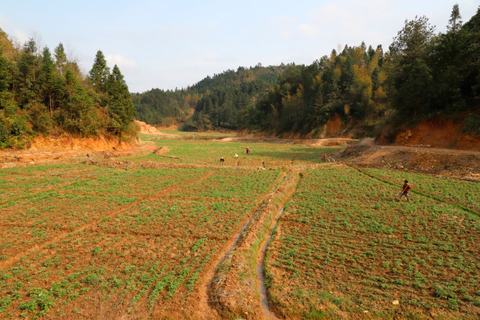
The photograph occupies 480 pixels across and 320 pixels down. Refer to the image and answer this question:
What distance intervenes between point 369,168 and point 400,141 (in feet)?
39.9

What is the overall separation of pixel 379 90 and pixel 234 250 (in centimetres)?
6307

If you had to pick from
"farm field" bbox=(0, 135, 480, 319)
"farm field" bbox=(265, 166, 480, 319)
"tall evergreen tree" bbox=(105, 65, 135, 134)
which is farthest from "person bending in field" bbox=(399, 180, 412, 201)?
"tall evergreen tree" bbox=(105, 65, 135, 134)

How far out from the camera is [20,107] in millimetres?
31906

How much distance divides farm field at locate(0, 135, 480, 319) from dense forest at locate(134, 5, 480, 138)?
15510 mm

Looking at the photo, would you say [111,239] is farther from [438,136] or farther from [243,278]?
[438,136]

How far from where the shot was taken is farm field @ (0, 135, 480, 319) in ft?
22.5

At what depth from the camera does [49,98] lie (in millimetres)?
34406

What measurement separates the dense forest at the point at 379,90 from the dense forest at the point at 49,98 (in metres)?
43.7

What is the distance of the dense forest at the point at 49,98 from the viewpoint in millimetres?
29297

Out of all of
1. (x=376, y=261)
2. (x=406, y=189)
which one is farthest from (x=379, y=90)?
(x=376, y=261)

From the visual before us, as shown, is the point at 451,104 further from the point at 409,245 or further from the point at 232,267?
the point at 232,267

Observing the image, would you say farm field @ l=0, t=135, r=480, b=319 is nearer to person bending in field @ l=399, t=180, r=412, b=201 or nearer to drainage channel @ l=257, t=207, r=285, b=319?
drainage channel @ l=257, t=207, r=285, b=319

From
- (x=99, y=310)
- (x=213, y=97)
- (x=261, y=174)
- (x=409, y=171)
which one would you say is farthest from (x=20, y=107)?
(x=213, y=97)

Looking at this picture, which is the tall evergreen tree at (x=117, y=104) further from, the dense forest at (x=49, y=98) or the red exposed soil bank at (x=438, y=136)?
the red exposed soil bank at (x=438, y=136)
